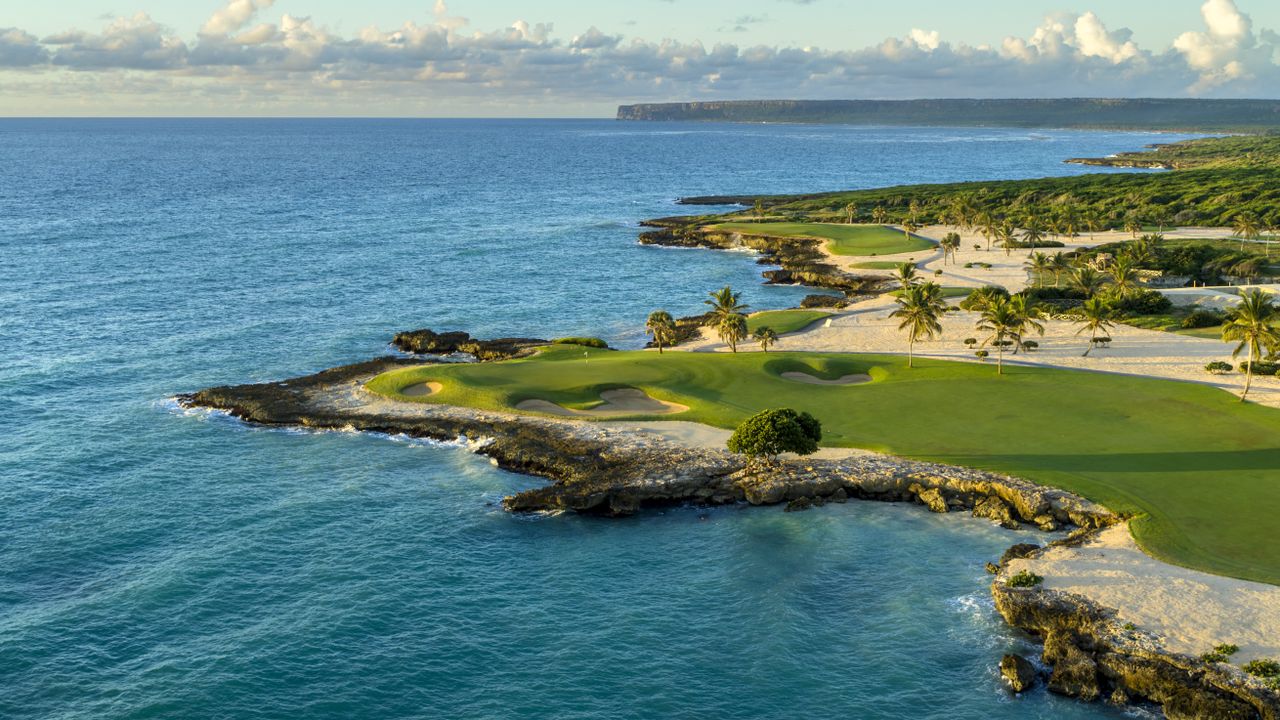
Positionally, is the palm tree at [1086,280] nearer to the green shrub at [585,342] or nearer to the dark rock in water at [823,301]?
the dark rock in water at [823,301]

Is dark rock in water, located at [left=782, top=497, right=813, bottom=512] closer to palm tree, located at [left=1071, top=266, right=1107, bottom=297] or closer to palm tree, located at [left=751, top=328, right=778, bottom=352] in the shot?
palm tree, located at [left=751, top=328, right=778, bottom=352]

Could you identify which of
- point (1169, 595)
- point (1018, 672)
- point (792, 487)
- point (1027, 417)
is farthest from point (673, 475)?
point (1169, 595)

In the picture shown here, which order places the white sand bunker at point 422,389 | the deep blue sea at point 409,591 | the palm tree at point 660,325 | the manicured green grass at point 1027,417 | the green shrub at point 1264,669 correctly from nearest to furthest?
the green shrub at point 1264,669 < the deep blue sea at point 409,591 < the manicured green grass at point 1027,417 < the white sand bunker at point 422,389 < the palm tree at point 660,325

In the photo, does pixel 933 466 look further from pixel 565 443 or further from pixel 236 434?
pixel 236 434

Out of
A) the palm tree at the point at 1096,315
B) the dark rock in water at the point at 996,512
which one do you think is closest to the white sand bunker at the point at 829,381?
the palm tree at the point at 1096,315

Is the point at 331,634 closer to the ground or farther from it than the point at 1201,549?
closer to the ground

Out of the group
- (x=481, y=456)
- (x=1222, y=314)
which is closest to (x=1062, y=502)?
(x=481, y=456)
